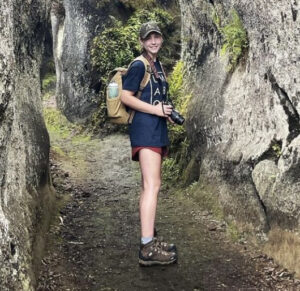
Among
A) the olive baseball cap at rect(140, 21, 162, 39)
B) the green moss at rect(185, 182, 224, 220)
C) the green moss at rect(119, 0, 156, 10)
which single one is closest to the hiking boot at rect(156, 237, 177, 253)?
the green moss at rect(185, 182, 224, 220)

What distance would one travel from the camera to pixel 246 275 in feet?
19.5

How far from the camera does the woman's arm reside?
622cm

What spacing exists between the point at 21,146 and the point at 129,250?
209 centimetres

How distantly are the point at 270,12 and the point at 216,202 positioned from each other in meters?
3.13

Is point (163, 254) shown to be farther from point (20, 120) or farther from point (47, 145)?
point (47, 145)

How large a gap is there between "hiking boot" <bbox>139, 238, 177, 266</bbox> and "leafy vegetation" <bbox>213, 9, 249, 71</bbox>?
11.5 feet

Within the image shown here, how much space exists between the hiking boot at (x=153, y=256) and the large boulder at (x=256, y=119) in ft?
4.32

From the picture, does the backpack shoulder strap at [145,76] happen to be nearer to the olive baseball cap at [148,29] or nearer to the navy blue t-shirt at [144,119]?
the navy blue t-shirt at [144,119]

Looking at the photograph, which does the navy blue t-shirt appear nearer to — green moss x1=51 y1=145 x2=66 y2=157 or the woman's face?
the woman's face

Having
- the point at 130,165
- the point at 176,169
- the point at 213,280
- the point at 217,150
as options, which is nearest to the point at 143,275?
the point at 213,280

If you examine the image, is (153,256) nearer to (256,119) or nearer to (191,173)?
(256,119)

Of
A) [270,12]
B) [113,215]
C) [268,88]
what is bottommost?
[113,215]

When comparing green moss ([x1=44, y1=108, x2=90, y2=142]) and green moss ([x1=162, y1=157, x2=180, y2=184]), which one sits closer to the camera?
green moss ([x1=162, y1=157, x2=180, y2=184])

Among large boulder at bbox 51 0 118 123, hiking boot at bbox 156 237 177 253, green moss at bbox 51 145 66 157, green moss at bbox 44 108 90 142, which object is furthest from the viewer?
large boulder at bbox 51 0 118 123
